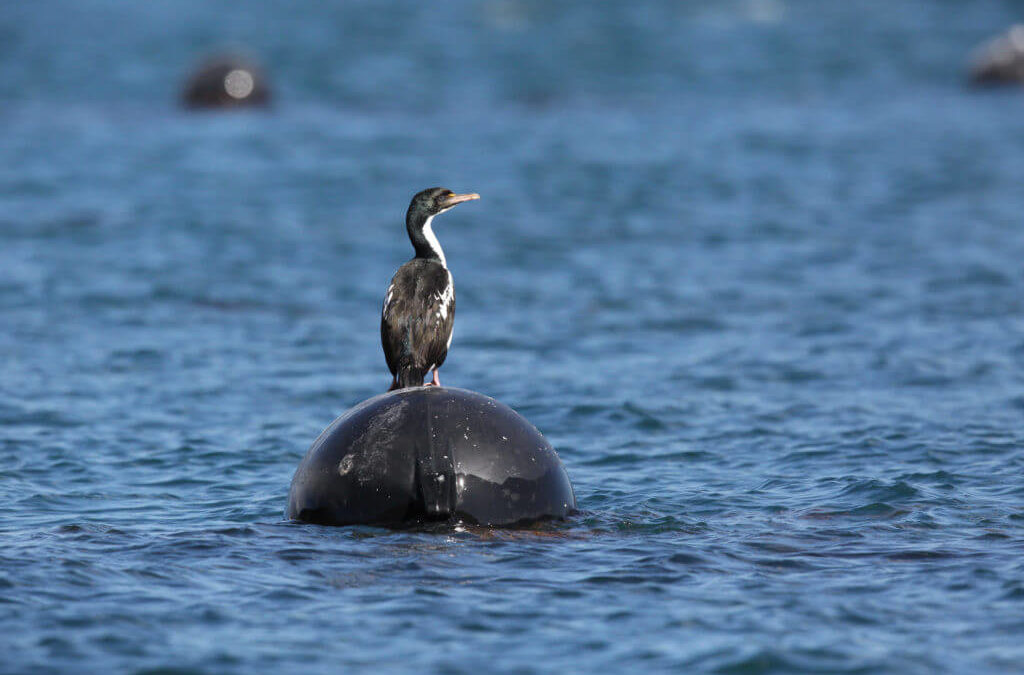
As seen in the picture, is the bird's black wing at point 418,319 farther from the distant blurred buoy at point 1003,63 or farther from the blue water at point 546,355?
the distant blurred buoy at point 1003,63

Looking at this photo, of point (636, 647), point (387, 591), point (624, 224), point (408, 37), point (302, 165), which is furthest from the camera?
point (408, 37)

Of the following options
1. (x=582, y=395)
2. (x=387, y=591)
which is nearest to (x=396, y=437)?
(x=387, y=591)

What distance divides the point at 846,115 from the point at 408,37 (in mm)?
14171

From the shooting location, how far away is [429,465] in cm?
917

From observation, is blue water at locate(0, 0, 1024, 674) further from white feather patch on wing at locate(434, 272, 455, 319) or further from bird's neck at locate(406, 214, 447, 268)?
bird's neck at locate(406, 214, 447, 268)

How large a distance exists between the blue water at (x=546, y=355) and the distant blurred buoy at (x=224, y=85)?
777mm

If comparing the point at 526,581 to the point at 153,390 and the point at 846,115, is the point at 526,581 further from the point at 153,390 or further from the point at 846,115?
the point at 846,115

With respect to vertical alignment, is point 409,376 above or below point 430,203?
below

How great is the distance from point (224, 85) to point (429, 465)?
25.8m

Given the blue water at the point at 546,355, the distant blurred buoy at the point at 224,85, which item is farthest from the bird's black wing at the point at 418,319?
the distant blurred buoy at the point at 224,85

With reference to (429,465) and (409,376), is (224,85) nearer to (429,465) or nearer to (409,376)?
(409,376)

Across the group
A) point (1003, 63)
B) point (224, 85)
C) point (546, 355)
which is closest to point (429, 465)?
point (546, 355)

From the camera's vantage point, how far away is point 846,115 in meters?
34.4

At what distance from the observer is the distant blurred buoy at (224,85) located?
33.4 m
